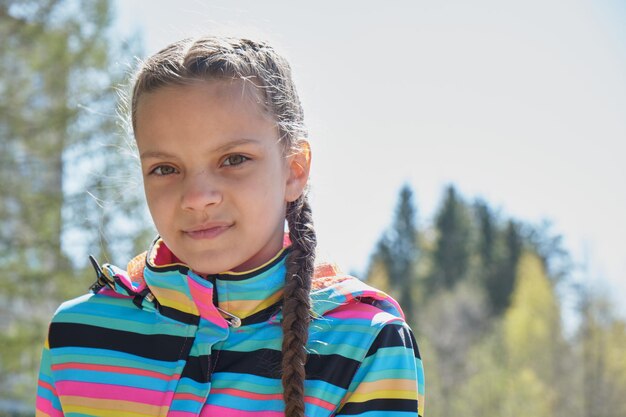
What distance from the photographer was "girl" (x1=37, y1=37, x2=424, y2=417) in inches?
60.8

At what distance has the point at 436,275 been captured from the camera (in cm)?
4331

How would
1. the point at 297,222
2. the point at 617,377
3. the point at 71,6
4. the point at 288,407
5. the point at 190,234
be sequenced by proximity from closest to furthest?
the point at 288,407
the point at 190,234
the point at 297,222
the point at 71,6
the point at 617,377

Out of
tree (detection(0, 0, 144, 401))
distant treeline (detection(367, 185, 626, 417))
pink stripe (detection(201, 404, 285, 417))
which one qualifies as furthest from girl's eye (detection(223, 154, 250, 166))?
distant treeline (detection(367, 185, 626, 417))

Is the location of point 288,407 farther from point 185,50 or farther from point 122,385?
point 185,50

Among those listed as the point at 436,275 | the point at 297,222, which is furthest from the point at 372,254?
the point at 297,222

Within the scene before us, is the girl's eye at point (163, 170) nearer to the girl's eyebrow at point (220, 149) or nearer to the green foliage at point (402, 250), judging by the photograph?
the girl's eyebrow at point (220, 149)

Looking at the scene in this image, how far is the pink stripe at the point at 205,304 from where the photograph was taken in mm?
1568

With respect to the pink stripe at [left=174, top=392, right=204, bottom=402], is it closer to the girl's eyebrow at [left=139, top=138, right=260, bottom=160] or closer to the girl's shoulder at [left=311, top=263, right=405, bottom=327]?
the girl's shoulder at [left=311, top=263, right=405, bottom=327]

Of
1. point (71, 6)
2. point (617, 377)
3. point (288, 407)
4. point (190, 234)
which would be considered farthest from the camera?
point (617, 377)

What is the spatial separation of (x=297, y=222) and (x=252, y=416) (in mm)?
393

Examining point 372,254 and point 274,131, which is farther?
point 372,254

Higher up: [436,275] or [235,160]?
[235,160]

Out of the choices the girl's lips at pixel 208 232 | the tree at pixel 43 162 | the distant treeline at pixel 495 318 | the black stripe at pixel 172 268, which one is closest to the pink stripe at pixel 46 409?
the black stripe at pixel 172 268

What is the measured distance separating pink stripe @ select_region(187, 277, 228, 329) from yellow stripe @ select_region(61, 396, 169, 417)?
172 mm
